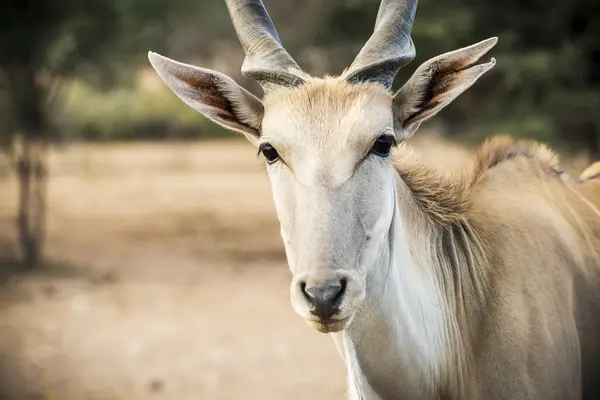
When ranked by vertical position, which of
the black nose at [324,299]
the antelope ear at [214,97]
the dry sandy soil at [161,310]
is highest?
the antelope ear at [214,97]

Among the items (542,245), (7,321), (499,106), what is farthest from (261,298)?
(542,245)

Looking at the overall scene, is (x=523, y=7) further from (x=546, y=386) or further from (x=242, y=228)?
(x=242, y=228)

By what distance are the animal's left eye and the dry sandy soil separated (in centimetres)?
121

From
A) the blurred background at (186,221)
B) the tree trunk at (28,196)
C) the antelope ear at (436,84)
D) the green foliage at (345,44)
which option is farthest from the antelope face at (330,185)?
the tree trunk at (28,196)

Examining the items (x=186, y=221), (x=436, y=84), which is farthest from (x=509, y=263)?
(x=186, y=221)

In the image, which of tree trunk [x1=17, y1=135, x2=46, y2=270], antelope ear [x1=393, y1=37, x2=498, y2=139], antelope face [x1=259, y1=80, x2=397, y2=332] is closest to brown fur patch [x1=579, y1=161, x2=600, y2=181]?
antelope ear [x1=393, y1=37, x2=498, y2=139]

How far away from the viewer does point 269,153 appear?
366 centimetres

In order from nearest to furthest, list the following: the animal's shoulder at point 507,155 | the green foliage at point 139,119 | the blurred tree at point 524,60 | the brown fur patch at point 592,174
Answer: the animal's shoulder at point 507,155
the brown fur patch at point 592,174
the blurred tree at point 524,60
the green foliage at point 139,119

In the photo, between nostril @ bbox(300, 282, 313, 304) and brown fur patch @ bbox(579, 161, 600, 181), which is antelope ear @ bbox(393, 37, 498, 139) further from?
brown fur patch @ bbox(579, 161, 600, 181)

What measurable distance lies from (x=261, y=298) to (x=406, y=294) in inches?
326

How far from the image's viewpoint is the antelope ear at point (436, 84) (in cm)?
377

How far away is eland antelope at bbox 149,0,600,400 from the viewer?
3.45 m

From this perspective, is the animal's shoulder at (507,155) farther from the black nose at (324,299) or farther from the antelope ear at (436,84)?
the black nose at (324,299)

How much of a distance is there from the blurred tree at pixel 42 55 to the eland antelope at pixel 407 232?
9295 millimetres
